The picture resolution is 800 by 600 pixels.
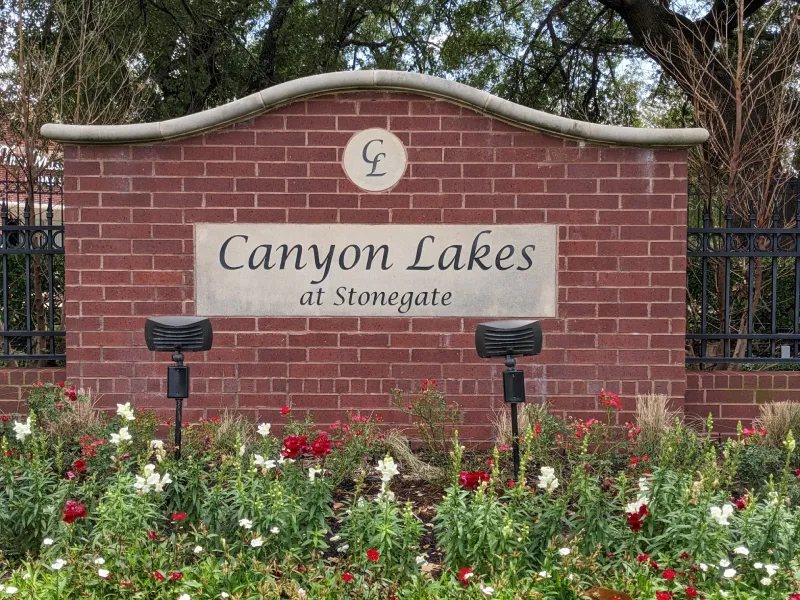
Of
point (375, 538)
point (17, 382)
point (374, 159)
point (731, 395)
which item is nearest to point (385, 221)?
point (374, 159)

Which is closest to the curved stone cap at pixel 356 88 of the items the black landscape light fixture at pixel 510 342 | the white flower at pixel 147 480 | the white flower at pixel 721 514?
the black landscape light fixture at pixel 510 342

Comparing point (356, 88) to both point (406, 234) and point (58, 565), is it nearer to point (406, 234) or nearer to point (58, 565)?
point (406, 234)

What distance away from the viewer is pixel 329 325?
5.91 metres

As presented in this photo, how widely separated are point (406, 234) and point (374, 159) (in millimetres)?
600

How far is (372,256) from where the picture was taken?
5883 mm

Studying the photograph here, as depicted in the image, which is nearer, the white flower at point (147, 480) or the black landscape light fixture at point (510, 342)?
the white flower at point (147, 480)

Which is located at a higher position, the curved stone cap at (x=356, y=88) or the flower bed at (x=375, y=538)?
the curved stone cap at (x=356, y=88)

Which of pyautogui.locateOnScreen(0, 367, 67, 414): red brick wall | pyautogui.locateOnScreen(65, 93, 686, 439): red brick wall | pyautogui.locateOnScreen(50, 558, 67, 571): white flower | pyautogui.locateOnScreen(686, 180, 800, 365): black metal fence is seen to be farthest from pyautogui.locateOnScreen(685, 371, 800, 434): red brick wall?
pyautogui.locateOnScreen(0, 367, 67, 414): red brick wall

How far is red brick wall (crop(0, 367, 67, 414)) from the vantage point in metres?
6.19

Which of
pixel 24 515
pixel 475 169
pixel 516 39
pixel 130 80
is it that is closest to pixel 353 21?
pixel 516 39

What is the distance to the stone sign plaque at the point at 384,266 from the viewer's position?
587 centimetres

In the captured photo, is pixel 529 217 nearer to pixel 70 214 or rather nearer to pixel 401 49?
pixel 70 214

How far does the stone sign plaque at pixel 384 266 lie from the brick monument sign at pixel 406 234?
0.03 feet

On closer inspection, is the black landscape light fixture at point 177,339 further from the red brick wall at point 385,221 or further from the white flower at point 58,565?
the red brick wall at point 385,221
